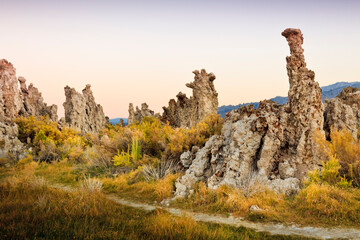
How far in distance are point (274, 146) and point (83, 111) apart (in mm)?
42195

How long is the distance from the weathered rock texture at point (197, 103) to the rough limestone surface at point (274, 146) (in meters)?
8.95

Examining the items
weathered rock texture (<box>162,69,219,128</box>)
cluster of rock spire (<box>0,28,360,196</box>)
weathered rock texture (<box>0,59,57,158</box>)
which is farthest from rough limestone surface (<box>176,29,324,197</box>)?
weathered rock texture (<box>0,59,57,158</box>)

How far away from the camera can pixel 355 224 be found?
5.30m

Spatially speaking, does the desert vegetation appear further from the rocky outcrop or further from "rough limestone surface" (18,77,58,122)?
"rough limestone surface" (18,77,58,122)

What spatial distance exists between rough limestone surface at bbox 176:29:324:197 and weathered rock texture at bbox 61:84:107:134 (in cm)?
3702

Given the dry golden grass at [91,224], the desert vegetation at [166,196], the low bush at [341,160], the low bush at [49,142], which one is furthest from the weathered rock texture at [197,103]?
the dry golden grass at [91,224]

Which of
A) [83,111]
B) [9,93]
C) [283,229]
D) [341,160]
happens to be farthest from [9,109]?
[83,111]

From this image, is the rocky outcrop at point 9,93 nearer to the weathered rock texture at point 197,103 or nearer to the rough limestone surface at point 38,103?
the weathered rock texture at point 197,103

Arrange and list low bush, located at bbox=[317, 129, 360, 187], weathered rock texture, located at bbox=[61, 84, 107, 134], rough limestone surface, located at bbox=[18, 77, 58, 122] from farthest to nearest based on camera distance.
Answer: rough limestone surface, located at bbox=[18, 77, 58, 122] < weathered rock texture, located at bbox=[61, 84, 107, 134] < low bush, located at bbox=[317, 129, 360, 187]

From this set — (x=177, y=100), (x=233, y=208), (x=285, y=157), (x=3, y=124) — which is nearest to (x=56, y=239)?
(x=233, y=208)

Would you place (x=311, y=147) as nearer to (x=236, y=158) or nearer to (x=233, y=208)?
(x=236, y=158)

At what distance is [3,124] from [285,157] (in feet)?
55.3

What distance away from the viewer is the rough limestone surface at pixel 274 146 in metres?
7.71

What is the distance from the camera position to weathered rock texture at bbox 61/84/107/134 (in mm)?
43406
